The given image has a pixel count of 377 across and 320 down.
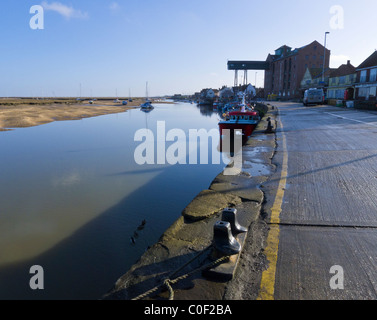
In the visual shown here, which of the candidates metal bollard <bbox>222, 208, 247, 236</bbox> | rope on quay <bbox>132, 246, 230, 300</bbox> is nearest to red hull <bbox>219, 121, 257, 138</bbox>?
metal bollard <bbox>222, 208, 247, 236</bbox>

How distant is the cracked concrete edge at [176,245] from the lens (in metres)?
3.12

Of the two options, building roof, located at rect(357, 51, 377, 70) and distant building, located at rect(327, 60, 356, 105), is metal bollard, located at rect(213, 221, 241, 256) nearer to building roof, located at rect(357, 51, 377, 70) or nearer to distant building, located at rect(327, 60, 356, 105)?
distant building, located at rect(327, 60, 356, 105)

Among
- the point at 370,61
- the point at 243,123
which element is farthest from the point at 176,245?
the point at 370,61

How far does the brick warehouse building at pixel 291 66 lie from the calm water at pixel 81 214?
67200 mm

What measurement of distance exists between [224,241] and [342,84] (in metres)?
54.4

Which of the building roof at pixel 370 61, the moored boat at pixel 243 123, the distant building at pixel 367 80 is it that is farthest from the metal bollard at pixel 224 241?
the building roof at pixel 370 61

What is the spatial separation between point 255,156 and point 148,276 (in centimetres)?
717

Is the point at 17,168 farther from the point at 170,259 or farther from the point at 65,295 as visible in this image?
the point at 170,259

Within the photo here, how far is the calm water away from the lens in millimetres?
5820

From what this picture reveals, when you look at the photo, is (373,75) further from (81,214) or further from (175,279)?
(175,279)

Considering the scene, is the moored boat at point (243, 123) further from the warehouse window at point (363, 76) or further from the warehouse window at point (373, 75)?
the warehouse window at point (363, 76)

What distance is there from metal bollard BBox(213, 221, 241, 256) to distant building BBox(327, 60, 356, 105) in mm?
43818

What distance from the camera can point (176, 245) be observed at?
3.95 metres
